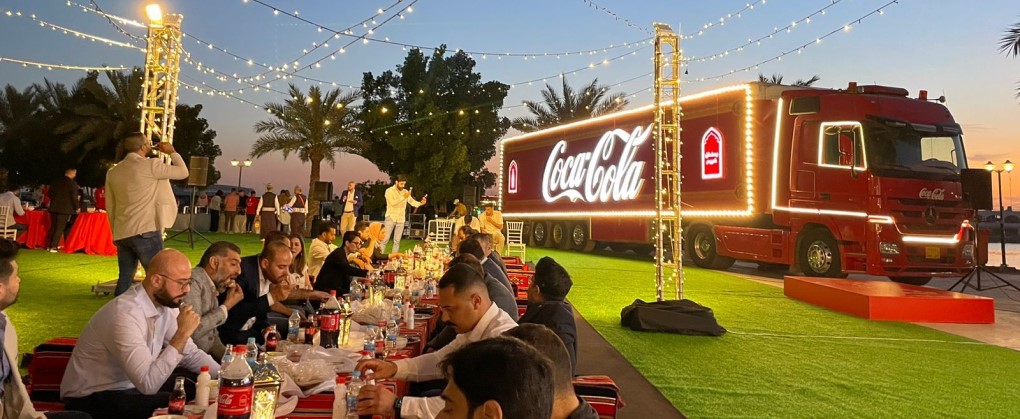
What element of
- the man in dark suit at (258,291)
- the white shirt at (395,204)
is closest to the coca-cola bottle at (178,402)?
the man in dark suit at (258,291)

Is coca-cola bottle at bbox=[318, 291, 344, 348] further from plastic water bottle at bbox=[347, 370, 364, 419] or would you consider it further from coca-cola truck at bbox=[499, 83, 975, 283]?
coca-cola truck at bbox=[499, 83, 975, 283]

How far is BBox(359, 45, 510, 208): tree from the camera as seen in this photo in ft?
101

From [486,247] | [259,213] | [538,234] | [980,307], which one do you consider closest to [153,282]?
[486,247]

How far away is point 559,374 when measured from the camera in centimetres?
193

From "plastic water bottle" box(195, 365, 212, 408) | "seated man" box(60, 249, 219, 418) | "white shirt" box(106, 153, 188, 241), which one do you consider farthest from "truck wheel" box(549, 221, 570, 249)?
"plastic water bottle" box(195, 365, 212, 408)

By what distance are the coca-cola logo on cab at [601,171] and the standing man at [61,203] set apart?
11.6 m

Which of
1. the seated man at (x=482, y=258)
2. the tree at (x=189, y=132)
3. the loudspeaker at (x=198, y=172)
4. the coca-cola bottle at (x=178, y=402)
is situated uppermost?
the tree at (x=189, y=132)

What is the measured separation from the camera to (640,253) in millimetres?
21641

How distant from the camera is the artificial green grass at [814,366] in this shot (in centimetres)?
491

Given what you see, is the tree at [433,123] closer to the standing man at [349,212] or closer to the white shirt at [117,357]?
the standing man at [349,212]

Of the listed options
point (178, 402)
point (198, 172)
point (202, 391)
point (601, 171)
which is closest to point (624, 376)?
point (202, 391)

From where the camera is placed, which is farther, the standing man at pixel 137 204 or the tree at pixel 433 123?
the tree at pixel 433 123

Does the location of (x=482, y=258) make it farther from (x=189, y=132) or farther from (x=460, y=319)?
(x=189, y=132)

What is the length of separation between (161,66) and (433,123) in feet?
73.4
